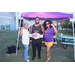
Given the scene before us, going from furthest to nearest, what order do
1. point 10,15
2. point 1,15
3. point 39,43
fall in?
point 10,15 < point 1,15 < point 39,43

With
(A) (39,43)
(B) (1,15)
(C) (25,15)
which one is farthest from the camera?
(B) (1,15)

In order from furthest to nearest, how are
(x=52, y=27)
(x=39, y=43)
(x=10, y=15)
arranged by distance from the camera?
(x=10, y=15)
(x=39, y=43)
(x=52, y=27)

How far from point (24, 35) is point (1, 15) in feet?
72.8

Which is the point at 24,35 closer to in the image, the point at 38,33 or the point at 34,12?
the point at 38,33

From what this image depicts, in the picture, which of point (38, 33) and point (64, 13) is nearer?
point (38, 33)

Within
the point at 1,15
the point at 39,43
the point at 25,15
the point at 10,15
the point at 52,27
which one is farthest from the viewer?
the point at 10,15

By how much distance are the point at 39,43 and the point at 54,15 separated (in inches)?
72.4

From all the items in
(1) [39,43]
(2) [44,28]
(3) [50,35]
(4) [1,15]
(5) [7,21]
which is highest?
(4) [1,15]

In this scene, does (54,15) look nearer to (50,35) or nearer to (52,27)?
(52,27)

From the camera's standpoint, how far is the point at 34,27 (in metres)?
2.76

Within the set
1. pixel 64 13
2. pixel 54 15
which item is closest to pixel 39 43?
pixel 54 15

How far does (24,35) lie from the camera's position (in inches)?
106

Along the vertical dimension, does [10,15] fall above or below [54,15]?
above

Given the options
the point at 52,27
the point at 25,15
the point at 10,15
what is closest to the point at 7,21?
the point at 10,15
